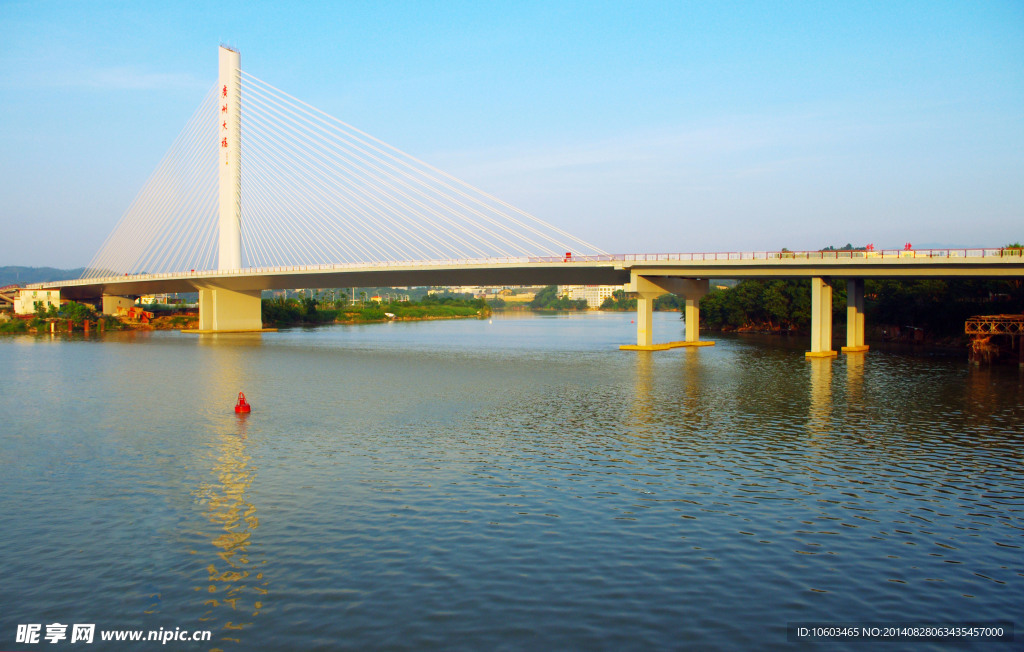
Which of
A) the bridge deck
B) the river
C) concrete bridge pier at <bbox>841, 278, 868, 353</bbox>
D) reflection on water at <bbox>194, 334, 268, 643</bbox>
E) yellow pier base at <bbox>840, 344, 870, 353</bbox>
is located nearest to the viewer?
the river

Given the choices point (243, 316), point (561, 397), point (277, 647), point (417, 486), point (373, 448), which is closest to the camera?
point (277, 647)

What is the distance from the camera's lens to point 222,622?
385 inches

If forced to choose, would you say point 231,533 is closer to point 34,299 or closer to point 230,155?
point 230,155

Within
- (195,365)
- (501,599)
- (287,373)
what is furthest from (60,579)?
(195,365)

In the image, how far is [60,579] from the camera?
440 inches

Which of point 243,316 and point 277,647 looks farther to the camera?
point 243,316

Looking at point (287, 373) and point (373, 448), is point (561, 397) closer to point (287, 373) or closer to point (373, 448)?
point (373, 448)

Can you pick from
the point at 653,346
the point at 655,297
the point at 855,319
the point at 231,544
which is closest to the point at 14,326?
the point at 653,346

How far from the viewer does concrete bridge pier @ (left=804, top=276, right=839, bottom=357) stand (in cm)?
5430

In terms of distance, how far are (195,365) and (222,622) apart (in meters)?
42.1

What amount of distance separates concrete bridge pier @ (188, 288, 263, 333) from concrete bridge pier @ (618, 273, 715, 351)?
51309 mm

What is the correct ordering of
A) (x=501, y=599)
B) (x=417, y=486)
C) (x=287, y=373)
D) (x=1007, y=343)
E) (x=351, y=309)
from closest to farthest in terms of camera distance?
(x=501, y=599) → (x=417, y=486) → (x=287, y=373) → (x=1007, y=343) → (x=351, y=309)

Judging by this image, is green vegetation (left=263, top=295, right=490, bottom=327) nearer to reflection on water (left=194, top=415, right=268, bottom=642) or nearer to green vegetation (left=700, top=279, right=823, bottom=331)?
green vegetation (left=700, top=279, right=823, bottom=331)

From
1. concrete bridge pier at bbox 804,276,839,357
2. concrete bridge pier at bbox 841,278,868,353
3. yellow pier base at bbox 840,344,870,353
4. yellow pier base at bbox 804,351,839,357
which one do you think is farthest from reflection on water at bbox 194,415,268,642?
concrete bridge pier at bbox 841,278,868,353
